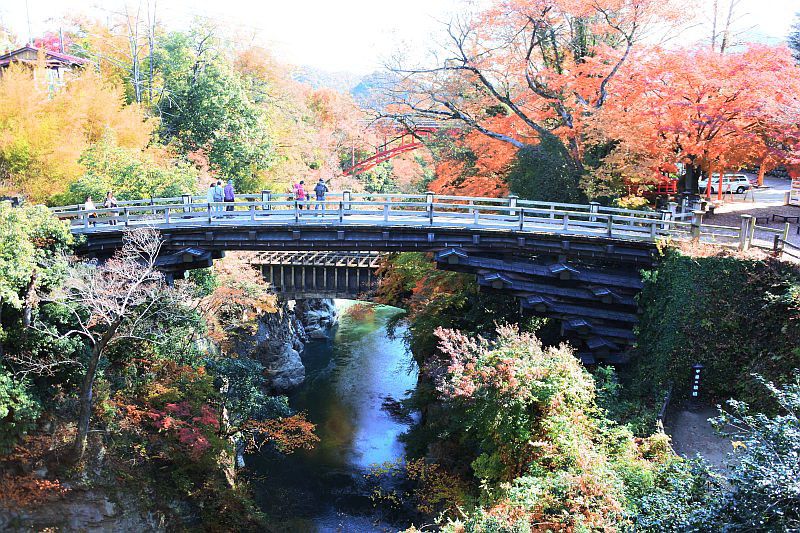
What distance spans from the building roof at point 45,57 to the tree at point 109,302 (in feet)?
59.8

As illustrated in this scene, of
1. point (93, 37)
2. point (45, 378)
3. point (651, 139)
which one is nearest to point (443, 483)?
point (45, 378)

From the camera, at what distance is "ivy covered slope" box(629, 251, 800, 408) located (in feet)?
53.6

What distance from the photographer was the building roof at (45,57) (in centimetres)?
3233

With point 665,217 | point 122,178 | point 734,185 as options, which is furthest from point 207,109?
point 734,185

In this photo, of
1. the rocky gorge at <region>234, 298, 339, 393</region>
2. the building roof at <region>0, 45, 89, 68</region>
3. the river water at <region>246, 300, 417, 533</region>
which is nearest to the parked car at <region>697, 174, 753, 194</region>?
the river water at <region>246, 300, 417, 533</region>

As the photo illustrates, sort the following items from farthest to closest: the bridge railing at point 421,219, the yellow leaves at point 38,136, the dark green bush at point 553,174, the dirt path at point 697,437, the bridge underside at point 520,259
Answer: the yellow leaves at point 38,136 → the dark green bush at point 553,174 → the bridge underside at point 520,259 → the bridge railing at point 421,219 → the dirt path at point 697,437

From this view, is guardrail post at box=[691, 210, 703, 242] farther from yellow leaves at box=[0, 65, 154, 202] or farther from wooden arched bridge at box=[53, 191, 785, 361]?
yellow leaves at box=[0, 65, 154, 202]

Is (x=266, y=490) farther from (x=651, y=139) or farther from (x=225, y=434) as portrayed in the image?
(x=651, y=139)

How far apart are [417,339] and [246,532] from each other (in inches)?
359

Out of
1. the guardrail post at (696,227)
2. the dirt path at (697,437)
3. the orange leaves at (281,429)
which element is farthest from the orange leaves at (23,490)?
the guardrail post at (696,227)

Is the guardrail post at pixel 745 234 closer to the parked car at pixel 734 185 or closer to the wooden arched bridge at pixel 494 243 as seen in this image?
the wooden arched bridge at pixel 494 243

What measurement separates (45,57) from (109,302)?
2208 cm

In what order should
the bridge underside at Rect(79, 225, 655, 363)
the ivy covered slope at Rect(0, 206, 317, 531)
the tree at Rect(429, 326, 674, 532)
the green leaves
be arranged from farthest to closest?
the bridge underside at Rect(79, 225, 655, 363), the ivy covered slope at Rect(0, 206, 317, 531), the green leaves, the tree at Rect(429, 326, 674, 532)

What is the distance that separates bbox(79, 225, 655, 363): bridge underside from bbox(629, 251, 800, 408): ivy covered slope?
1667 mm
